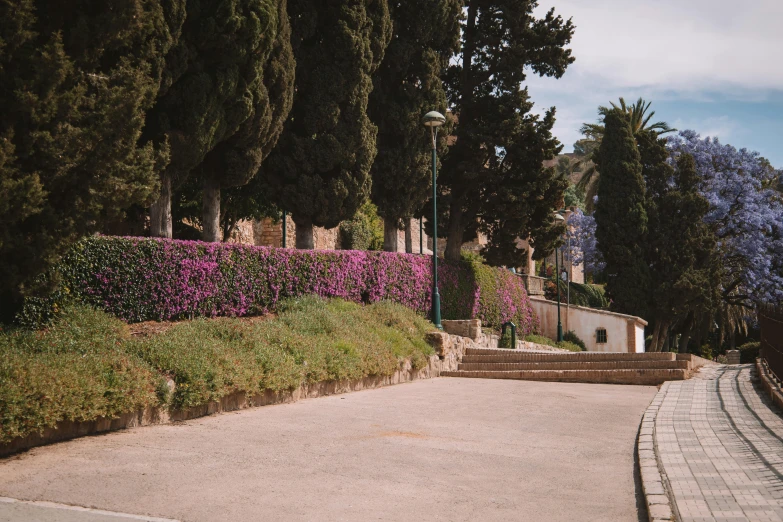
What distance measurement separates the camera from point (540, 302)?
35500 millimetres

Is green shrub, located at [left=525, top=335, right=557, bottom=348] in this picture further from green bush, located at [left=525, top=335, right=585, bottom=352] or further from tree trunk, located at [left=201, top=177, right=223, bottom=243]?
tree trunk, located at [left=201, top=177, right=223, bottom=243]

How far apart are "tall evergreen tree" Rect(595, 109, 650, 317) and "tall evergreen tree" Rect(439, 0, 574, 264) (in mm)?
6950

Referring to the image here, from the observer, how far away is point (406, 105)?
821 inches

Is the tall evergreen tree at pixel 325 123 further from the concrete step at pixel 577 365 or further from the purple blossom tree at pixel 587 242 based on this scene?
the purple blossom tree at pixel 587 242

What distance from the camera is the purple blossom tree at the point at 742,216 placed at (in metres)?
32.6

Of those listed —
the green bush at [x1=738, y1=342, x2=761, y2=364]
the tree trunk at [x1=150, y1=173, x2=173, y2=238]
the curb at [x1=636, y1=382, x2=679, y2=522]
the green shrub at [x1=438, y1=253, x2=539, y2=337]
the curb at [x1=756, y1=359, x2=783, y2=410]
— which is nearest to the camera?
the curb at [x1=636, y1=382, x2=679, y2=522]

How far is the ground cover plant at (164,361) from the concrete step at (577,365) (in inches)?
152

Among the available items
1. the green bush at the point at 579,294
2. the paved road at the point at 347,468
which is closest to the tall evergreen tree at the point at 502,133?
the paved road at the point at 347,468

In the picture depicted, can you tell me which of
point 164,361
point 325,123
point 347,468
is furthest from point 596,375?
point 347,468

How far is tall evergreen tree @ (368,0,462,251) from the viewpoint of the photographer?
2066 centimetres

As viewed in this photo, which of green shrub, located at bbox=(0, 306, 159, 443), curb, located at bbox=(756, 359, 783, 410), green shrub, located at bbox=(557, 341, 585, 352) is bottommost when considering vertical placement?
green shrub, located at bbox=(557, 341, 585, 352)

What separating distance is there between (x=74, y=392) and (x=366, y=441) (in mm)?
2934

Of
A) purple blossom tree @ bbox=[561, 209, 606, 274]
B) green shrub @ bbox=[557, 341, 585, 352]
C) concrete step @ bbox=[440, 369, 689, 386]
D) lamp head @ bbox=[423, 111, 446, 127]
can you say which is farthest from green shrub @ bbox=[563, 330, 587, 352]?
lamp head @ bbox=[423, 111, 446, 127]

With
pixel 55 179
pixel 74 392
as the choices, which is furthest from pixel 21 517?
pixel 55 179
